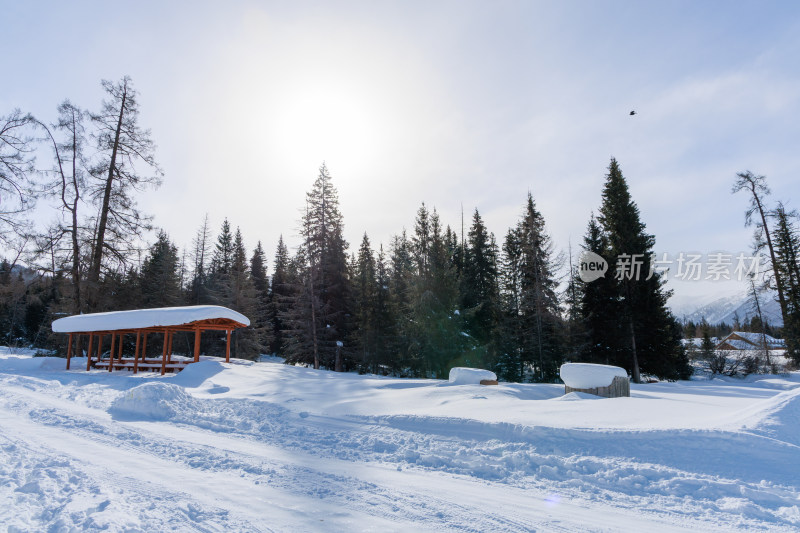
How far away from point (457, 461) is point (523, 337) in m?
21.8

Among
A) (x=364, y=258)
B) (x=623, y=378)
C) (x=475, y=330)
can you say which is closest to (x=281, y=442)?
(x=623, y=378)

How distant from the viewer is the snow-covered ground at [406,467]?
3977 mm

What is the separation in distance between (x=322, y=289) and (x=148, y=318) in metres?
12.3

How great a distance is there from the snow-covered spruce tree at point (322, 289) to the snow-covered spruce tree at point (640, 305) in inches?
672

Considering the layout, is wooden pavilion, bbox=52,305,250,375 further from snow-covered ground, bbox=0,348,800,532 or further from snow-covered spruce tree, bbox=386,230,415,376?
snow-covered spruce tree, bbox=386,230,415,376

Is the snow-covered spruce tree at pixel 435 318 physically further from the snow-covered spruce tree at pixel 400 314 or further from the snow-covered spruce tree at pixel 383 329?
the snow-covered spruce tree at pixel 383 329

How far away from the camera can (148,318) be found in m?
18.3

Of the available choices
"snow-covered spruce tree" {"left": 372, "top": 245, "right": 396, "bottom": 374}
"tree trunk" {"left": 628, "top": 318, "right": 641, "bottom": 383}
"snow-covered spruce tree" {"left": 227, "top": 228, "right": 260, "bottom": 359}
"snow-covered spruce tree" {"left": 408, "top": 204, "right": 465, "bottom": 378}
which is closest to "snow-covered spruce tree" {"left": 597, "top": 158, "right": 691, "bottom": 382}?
"tree trunk" {"left": 628, "top": 318, "right": 641, "bottom": 383}

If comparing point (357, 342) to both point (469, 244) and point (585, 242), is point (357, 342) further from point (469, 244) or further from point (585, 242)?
point (585, 242)

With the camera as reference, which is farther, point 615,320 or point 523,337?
point 523,337

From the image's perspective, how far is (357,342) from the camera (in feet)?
97.6

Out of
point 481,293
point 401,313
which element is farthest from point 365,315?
point 481,293

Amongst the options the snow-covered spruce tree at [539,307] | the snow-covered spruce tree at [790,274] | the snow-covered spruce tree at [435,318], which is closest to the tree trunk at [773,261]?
the snow-covered spruce tree at [790,274]

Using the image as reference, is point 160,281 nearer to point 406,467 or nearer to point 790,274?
point 406,467
